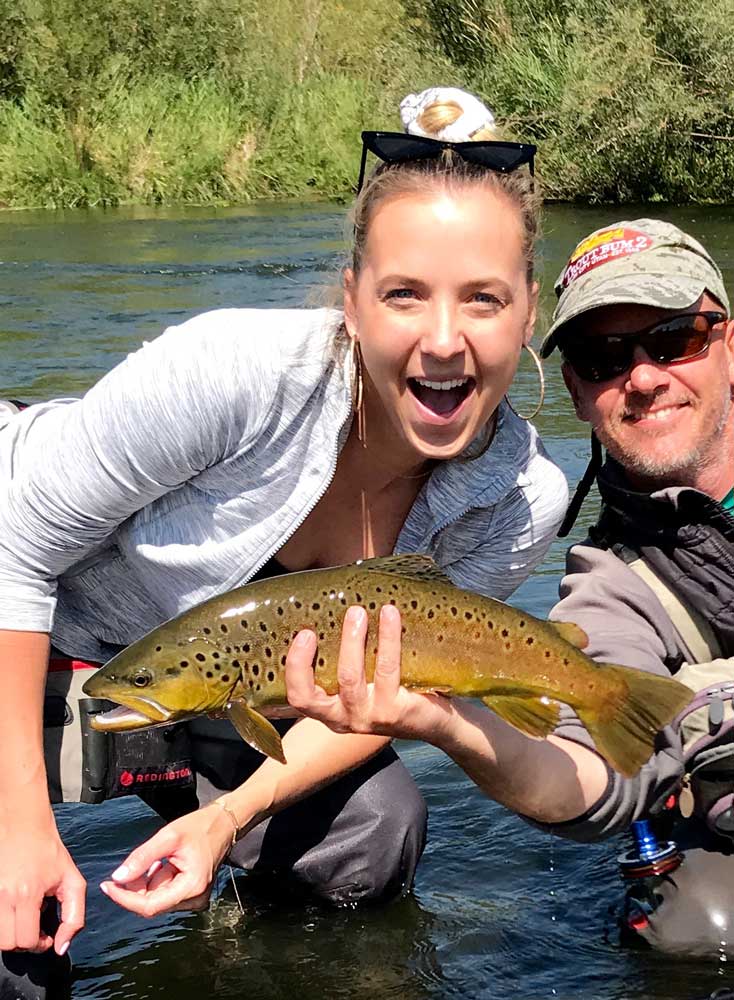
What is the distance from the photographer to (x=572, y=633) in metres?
2.99

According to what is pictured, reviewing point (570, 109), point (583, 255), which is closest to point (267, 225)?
point (570, 109)

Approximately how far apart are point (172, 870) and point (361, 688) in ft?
2.23

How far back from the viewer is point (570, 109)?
23.1 metres

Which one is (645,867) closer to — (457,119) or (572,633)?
(572,633)

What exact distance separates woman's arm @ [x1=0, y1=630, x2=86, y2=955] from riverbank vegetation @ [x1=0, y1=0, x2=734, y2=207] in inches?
790

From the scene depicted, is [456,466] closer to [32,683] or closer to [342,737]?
[342,737]

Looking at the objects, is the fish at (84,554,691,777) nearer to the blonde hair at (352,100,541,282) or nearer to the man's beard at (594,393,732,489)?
the man's beard at (594,393,732,489)

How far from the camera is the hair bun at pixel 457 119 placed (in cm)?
330

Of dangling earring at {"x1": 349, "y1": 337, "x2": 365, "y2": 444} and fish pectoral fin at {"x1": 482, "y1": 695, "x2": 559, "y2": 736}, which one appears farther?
dangling earring at {"x1": 349, "y1": 337, "x2": 365, "y2": 444}

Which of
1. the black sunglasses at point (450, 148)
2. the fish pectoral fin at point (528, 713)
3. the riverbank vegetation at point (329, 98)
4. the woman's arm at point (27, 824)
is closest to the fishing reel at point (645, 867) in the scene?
the fish pectoral fin at point (528, 713)

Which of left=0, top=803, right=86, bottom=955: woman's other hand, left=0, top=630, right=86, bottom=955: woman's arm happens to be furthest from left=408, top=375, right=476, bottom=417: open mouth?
left=0, top=803, right=86, bottom=955: woman's other hand

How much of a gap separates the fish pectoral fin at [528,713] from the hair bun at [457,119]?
4.10ft

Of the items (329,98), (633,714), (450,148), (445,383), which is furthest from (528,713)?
(329,98)

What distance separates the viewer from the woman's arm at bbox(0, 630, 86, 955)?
3055 mm
